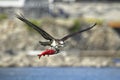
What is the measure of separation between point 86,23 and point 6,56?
33.5 feet

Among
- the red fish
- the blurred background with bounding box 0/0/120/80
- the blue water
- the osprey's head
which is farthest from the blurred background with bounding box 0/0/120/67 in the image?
the red fish

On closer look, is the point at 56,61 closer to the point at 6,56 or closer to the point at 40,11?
the point at 6,56

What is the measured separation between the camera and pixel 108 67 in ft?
150

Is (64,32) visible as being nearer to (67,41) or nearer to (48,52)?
(67,41)

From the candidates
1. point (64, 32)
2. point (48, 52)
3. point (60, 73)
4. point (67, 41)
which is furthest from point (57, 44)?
point (64, 32)

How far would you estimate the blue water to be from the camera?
1526 inches

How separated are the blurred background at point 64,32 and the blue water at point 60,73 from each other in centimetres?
150

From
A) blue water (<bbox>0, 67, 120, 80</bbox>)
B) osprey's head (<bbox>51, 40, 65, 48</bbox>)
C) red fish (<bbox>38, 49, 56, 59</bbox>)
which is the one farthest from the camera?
blue water (<bbox>0, 67, 120, 80</bbox>)

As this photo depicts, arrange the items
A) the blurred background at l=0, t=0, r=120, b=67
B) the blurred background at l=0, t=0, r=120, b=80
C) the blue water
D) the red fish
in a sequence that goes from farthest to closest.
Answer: the blurred background at l=0, t=0, r=120, b=67
the blurred background at l=0, t=0, r=120, b=80
the blue water
the red fish

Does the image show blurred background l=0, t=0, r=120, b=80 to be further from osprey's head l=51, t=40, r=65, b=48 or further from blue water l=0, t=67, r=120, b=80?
osprey's head l=51, t=40, r=65, b=48

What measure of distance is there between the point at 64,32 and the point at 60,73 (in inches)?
564

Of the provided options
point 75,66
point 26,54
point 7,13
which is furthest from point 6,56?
point 7,13

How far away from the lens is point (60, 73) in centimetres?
4203

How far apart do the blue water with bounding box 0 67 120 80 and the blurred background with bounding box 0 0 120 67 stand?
1.50 metres
